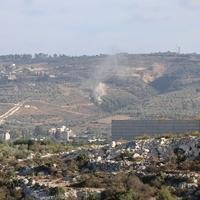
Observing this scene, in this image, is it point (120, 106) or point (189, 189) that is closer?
point (189, 189)

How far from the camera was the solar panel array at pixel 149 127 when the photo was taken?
72994 mm

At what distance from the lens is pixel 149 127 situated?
284 feet

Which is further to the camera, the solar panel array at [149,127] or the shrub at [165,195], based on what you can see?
the solar panel array at [149,127]

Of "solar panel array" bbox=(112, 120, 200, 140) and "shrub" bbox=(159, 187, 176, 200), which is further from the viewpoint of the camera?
"solar panel array" bbox=(112, 120, 200, 140)

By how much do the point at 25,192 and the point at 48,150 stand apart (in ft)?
66.1

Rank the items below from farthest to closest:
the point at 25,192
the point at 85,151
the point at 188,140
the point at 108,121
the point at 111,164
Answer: the point at 108,121, the point at 85,151, the point at 188,140, the point at 111,164, the point at 25,192

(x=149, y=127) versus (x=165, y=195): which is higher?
(x=149, y=127)

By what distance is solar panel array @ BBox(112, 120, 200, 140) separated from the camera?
73.0m

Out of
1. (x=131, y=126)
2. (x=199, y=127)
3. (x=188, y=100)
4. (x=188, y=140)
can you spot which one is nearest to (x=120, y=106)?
(x=188, y=100)

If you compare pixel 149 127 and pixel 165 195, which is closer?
pixel 165 195

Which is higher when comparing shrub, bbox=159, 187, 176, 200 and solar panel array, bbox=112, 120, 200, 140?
solar panel array, bbox=112, 120, 200, 140

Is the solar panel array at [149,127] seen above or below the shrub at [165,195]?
above

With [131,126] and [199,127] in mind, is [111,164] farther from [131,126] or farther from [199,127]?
[131,126]

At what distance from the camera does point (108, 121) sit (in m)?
169
